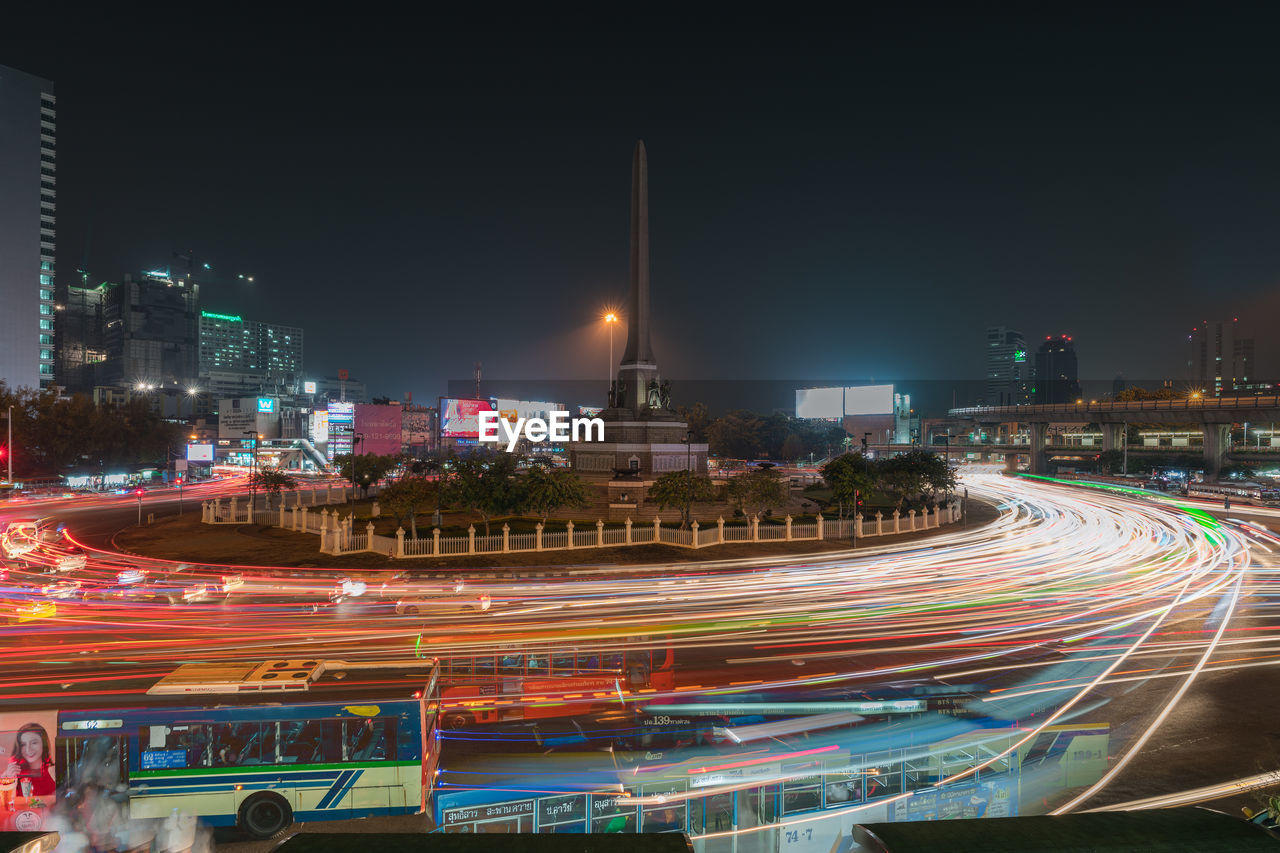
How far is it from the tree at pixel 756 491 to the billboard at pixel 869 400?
297ft

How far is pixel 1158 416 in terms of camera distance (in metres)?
68.2

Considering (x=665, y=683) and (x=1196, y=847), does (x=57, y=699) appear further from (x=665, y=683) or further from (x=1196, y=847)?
(x=1196, y=847)

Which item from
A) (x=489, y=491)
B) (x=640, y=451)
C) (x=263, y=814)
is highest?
Answer: (x=640, y=451)

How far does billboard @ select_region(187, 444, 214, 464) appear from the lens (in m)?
56.1

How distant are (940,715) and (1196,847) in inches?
279

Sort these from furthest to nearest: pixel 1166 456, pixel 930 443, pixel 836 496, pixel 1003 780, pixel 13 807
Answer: pixel 930 443
pixel 1166 456
pixel 836 496
pixel 1003 780
pixel 13 807

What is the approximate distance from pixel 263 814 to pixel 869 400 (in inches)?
4708

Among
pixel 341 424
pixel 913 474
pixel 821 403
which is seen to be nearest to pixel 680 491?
pixel 913 474

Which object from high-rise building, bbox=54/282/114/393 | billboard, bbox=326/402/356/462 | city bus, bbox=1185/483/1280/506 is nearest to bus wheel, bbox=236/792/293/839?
city bus, bbox=1185/483/1280/506

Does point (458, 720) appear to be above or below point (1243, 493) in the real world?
above

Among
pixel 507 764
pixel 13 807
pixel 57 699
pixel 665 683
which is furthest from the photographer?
pixel 665 683

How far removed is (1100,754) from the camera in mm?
9766

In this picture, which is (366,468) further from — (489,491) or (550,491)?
(550,491)

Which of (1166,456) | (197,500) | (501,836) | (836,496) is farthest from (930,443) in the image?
(501,836)
